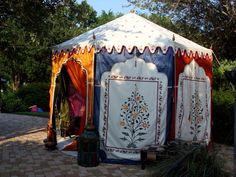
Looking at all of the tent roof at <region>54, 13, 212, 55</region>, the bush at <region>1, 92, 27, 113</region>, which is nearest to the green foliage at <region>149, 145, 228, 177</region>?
the tent roof at <region>54, 13, 212, 55</region>

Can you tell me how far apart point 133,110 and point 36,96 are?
15713 millimetres

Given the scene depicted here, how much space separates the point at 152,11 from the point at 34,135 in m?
8.73

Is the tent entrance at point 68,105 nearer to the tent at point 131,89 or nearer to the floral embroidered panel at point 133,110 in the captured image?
the tent at point 131,89

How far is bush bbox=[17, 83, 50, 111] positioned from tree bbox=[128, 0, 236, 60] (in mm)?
9146

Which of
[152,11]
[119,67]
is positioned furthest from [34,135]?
[152,11]

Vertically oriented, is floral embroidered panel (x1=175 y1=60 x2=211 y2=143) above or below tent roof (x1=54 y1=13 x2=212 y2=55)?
below

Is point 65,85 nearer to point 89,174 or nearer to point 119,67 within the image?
point 119,67

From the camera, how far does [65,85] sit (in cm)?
1116

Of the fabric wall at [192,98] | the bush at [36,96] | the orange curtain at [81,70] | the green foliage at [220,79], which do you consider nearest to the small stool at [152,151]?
the fabric wall at [192,98]

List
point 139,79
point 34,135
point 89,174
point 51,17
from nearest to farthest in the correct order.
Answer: point 89,174, point 139,79, point 51,17, point 34,135

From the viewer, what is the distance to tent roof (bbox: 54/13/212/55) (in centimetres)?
848

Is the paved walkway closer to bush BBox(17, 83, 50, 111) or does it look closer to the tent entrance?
the tent entrance

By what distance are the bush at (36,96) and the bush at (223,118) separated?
13.4 metres

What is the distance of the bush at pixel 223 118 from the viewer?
1173cm
